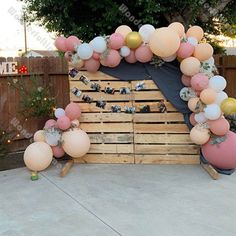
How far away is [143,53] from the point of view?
16.3 ft

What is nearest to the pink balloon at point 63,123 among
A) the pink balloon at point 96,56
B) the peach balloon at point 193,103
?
the pink balloon at point 96,56

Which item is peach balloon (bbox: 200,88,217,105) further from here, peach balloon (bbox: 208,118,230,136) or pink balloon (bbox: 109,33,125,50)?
pink balloon (bbox: 109,33,125,50)

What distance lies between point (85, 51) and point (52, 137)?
1293 mm

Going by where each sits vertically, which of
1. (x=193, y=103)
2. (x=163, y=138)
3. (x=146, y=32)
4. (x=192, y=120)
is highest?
(x=146, y=32)

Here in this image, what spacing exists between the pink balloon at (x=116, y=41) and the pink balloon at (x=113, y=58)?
0.07m

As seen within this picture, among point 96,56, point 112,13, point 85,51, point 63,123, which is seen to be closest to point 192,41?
point 96,56

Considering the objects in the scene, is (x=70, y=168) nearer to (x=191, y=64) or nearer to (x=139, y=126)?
(x=139, y=126)

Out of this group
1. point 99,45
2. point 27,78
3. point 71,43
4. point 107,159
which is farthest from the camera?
point 27,78

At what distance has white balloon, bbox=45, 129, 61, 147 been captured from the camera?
16.9 ft

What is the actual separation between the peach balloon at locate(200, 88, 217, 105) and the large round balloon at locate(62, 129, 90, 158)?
5.73ft

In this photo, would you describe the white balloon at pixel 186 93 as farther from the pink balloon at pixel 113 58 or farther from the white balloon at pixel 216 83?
the pink balloon at pixel 113 58

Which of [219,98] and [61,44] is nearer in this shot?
[219,98]

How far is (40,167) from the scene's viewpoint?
16.5 feet

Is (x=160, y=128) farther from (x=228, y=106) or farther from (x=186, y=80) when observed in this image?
→ (x=228, y=106)
